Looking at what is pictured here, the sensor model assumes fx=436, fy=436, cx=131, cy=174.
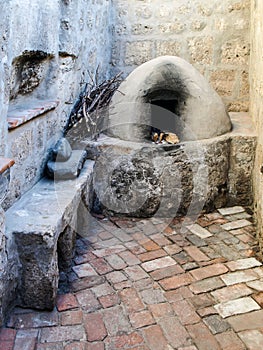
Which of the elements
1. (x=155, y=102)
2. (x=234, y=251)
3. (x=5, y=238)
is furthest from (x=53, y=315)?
(x=155, y=102)

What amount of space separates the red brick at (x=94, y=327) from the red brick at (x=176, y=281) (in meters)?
0.47

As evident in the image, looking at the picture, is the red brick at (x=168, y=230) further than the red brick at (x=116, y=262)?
Yes

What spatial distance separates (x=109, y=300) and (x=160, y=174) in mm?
1212

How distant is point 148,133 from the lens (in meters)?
3.41

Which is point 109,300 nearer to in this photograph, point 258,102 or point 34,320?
point 34,320

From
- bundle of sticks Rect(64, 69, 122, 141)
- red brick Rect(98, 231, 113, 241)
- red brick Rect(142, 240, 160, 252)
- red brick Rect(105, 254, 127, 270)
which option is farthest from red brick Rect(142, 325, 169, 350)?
bundle of sticks Rect(64, 69, 122, 141)

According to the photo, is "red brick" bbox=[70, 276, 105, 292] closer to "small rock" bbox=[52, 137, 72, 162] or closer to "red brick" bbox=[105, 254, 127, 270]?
"red brick" bbox=[105, 254, 127, 270]

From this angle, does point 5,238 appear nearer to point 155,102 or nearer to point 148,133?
point 148,133

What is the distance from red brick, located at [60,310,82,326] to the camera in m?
2.14

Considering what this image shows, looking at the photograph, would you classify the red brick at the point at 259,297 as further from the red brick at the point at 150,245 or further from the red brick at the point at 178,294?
the red brick at the point at 150,245

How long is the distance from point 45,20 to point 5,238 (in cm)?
151

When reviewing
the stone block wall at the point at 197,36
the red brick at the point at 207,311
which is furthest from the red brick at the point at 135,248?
the stone block wall at the point at 197,36

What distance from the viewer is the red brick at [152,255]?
278 centimetres

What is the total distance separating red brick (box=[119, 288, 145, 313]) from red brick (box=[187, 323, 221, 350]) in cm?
30
